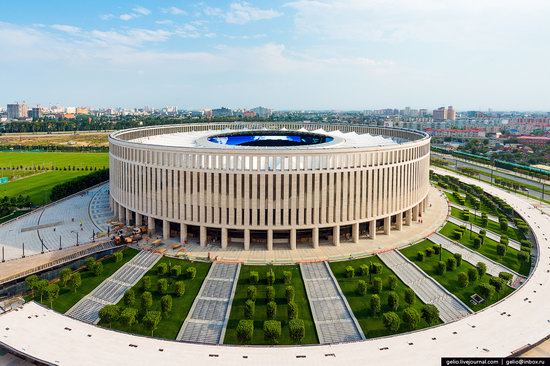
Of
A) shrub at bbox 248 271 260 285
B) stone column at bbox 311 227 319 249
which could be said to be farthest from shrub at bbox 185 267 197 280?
stone column at bbox 311 227 319 249

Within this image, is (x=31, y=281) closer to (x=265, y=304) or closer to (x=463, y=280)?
(x=265, y=304)

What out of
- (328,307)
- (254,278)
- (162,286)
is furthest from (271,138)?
(328,307)

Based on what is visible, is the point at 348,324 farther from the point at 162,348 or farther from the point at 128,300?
the point at 128,300

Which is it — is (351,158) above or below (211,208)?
above

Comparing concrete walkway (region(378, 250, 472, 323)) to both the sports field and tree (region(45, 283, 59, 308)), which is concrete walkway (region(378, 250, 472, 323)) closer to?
tree (region(45, 283, 59, 308))

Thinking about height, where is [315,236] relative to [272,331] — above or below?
above

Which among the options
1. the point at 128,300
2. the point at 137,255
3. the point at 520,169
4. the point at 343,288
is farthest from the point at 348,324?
the point at 520,169
